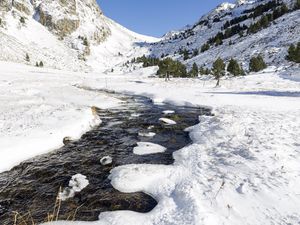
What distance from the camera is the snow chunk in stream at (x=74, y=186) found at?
Result: 31.7ft

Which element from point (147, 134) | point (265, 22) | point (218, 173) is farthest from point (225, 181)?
point (265, 22)

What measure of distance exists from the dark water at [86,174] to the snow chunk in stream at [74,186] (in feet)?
0.61

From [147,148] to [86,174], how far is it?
399cm

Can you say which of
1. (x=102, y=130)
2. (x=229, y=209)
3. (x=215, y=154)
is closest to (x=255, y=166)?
(x=215, y=154)

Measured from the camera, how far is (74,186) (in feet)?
34.1

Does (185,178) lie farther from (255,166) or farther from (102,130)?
(102,130)

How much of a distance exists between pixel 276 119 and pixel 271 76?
1939 inches

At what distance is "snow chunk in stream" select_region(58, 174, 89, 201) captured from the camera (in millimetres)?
9648

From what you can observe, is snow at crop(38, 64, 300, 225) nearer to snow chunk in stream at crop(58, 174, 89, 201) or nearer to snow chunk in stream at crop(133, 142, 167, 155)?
snow chunk in stream at crop(58, 174, 89, 201)

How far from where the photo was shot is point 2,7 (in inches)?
7859

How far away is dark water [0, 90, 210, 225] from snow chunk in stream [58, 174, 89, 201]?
187 mm

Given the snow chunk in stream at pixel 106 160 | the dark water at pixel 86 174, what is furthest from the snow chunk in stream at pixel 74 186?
the snow chunk in stream at pixel 106 160

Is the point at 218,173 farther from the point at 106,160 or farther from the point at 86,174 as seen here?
the point at 106,160

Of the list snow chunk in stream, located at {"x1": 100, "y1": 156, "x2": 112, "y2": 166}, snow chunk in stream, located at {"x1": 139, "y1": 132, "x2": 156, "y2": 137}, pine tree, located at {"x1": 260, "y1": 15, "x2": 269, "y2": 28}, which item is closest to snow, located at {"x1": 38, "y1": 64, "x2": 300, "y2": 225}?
snow chunk in stream, located at {"x1": 100, "y1": 156, "x2": 112, "y2": 166}
